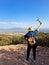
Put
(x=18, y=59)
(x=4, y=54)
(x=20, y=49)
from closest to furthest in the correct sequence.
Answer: (x=18, y=59) → (x=4, y=54) → (x=20, y=49)

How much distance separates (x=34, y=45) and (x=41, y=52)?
245 centimetres

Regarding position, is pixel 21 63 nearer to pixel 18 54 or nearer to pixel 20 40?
pixel 18 54

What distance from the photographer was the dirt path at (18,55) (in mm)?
12117

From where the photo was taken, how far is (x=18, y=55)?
13320mm

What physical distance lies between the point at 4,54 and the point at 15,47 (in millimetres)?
2061

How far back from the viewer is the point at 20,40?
1908 cm

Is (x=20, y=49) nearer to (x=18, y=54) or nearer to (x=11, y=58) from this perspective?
(x=18, y=54)

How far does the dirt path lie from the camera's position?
477 inches

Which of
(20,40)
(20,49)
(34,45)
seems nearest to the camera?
(34,45)

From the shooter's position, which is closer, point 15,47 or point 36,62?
point 36,62

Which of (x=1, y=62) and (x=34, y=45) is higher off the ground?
(x=34, y=45)

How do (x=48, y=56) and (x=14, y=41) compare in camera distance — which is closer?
(x=48, y=56)

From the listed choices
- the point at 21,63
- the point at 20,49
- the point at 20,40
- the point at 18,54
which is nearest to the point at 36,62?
the point at 21,63

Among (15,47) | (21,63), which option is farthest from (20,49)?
(21,63)
